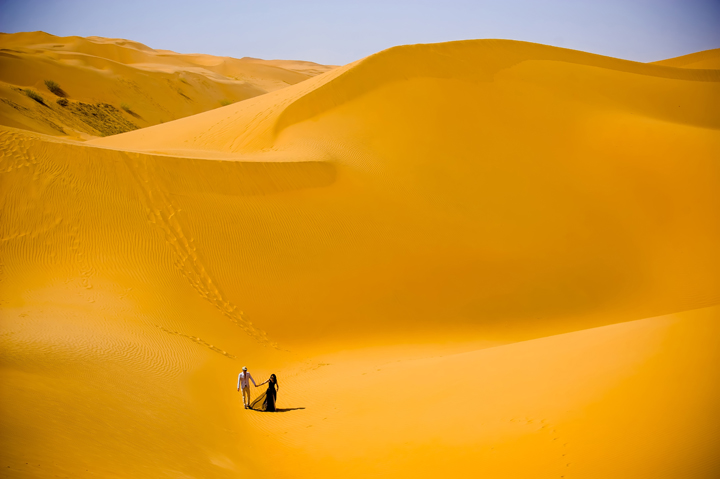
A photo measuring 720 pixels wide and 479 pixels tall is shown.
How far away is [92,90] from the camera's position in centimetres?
3192

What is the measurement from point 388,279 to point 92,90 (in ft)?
94.4

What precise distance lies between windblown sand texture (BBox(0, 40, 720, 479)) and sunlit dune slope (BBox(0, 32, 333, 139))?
7897 millimetres

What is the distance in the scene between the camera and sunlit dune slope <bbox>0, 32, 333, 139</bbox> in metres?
23.2

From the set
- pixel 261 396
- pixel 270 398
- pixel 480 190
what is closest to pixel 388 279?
pixel 480 190

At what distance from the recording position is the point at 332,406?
7312 millimetres

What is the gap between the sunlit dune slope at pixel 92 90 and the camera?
23156mm

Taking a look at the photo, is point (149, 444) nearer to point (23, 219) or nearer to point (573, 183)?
point (23, 219)

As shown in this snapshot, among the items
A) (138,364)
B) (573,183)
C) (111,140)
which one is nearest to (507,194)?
(573,183)

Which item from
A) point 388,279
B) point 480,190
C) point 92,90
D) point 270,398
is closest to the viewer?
point 270,398

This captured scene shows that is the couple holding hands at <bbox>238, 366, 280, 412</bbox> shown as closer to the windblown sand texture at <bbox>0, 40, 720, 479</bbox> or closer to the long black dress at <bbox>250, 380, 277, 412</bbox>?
the long black dress at <bbox>250, 380, 277, 412</bbox>

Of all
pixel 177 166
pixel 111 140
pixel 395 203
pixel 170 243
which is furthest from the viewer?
pixel 111 140

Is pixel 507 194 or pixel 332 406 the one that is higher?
pixel 507 194

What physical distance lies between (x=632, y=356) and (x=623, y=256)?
8.33 metres

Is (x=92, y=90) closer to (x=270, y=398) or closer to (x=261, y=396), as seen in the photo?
(x=261, y=396)
